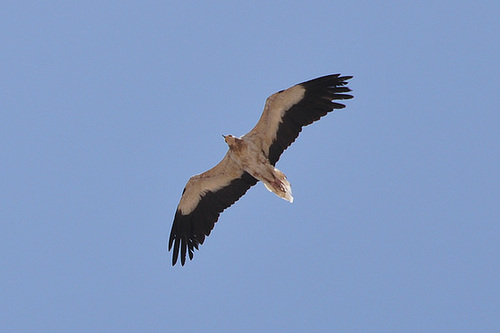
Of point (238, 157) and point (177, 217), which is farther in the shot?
point (177, 217)

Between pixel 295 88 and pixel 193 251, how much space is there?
4980 millimetres

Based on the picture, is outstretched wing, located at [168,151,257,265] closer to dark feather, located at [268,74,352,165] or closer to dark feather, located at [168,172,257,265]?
dark feather, located at [168,172,257,265]

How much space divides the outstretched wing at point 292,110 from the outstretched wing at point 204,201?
3.60ft

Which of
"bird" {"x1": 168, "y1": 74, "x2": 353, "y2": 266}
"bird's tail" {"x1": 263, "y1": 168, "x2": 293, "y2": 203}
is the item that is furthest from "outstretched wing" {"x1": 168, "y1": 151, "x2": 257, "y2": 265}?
"bird's tail" {"x1": 263, "y1": 168, "x2": 293, "y2": 203}

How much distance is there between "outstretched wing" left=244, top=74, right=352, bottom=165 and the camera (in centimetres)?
1731

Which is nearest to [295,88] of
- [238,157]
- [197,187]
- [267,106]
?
[267,106]

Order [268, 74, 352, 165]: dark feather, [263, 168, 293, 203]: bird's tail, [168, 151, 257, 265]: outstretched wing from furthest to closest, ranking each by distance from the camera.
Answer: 1. [168, 151, 257, 265]: outstretched wing
2. [263, 168, 293, 203]: bird's tail
3. [268, 74, 352, 165]: dark feather

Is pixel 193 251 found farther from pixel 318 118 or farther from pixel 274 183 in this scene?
pixel 318 118

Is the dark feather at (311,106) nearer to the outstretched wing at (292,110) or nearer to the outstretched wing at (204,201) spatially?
the outstretched wing at (292,110)

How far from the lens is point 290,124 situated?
17797 millimetres

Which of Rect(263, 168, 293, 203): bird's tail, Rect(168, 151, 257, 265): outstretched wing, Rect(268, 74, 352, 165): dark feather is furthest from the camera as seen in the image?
Rect(168, 151, 257, 265): outstretched wing

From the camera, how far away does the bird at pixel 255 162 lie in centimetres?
1742

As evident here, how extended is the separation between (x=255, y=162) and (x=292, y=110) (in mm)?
1518

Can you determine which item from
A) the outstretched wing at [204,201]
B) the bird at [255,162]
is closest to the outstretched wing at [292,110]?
the bird at [255,162]
